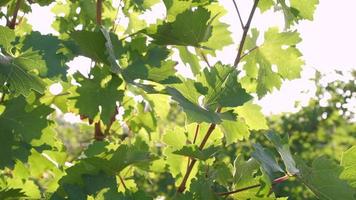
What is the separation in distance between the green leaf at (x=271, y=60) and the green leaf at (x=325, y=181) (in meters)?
0.42

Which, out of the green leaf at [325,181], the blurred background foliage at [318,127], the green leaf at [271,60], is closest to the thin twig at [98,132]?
the green leaf at [271,60]

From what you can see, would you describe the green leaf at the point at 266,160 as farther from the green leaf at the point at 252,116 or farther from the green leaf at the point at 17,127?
the green leaf at the point at 17,127

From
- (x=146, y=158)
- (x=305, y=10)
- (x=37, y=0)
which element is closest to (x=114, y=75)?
(x=146, y=158)

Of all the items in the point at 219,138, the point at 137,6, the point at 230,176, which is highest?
the point at 137,6

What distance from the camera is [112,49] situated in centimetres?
152

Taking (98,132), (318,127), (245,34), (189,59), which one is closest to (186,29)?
(245,34)

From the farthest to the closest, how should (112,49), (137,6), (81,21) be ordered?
(81,21)
(137,6)
(112,49)

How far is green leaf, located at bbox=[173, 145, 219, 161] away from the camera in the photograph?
1.65 m

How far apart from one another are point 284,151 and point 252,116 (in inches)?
14.1

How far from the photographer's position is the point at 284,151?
1.68 m

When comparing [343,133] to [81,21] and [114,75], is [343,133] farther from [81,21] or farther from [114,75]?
[114,75]

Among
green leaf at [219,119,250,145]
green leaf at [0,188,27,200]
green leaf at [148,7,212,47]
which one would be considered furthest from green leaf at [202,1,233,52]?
green leaf at [0,188,27,200]

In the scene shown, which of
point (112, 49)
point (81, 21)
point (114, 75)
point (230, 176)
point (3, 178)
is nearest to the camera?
point (112, 49)

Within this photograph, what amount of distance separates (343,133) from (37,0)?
7.07 m
